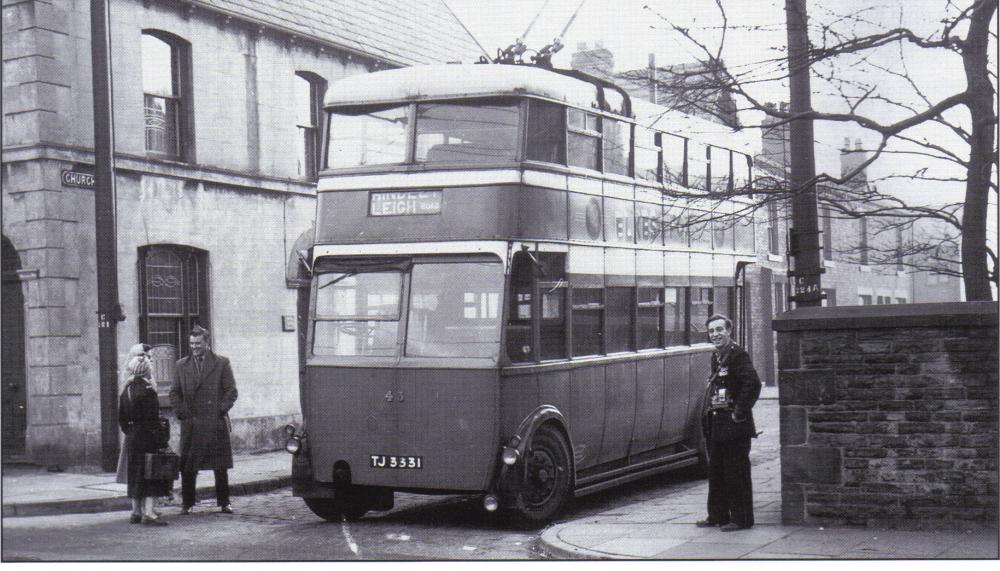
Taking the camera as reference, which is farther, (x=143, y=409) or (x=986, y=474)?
(x=143, y=409)

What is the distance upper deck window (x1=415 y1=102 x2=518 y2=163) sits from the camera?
36.9 feet

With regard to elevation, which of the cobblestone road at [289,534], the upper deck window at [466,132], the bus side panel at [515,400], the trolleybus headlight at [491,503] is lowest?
the cobblestone road at [289,534]

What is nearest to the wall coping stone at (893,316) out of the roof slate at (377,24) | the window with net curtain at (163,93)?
the window with net curtain at (163,93)

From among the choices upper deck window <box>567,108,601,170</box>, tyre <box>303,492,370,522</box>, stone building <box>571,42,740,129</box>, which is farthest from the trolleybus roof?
tyre <box>303,492,370,522</box>

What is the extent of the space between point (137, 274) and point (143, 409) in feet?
15.7

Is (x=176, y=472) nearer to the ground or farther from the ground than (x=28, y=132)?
nearer to the ground

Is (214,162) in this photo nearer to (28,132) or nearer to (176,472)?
(28,132)

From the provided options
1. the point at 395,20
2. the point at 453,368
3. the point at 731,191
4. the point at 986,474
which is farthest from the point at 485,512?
the point at 395,20

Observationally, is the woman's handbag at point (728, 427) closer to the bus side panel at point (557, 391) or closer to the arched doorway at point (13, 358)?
the bus side panel at point (557, 391)

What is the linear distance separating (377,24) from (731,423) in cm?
1205

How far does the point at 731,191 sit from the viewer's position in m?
11.3

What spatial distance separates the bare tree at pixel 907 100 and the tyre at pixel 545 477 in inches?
111

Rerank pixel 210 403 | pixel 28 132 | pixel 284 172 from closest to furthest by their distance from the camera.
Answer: pixel 210 403 → pixel 28 132 → pixel 284 172

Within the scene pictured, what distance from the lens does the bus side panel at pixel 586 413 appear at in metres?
12.1
